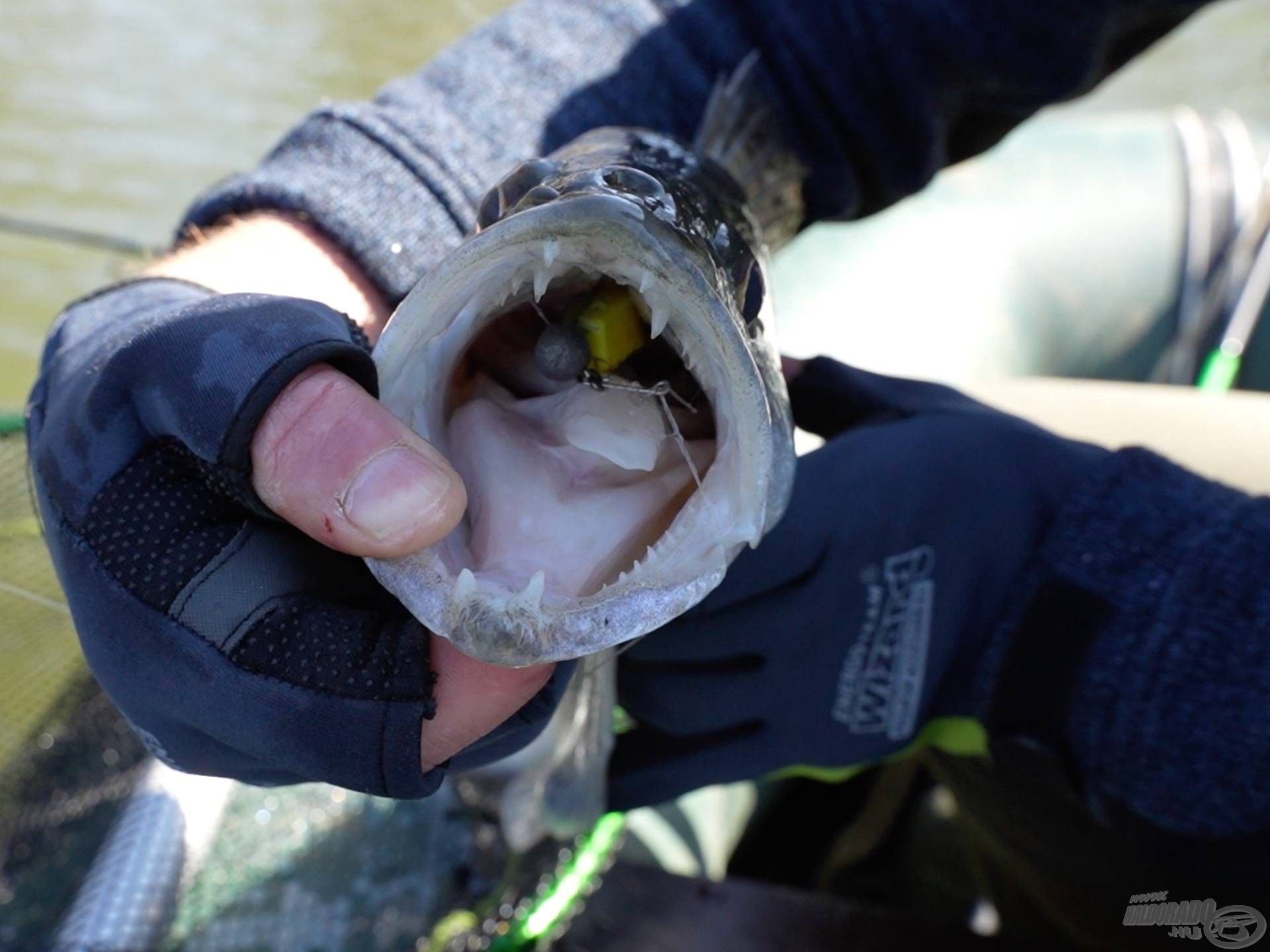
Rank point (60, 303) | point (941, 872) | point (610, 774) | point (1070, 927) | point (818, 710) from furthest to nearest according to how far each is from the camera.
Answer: point (60, 303), point (941, 872), point (1070, 927), point (610, 774), point (818, 710)

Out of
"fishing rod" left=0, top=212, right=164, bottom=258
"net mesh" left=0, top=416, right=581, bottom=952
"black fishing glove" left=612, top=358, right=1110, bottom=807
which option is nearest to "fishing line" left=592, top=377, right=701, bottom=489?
"black fishing glove" left=612, top=358, right=1110, bottom=807

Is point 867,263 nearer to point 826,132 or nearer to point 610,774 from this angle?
point 826,132

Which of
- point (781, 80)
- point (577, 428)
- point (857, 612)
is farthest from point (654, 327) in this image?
point (781, 80)

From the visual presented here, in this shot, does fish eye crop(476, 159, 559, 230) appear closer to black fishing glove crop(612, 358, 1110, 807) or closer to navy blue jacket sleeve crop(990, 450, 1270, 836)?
black fishing glove crop(612, 358, 1110, 807)

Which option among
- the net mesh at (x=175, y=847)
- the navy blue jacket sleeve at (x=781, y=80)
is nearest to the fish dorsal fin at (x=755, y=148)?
the navy blue jacket sleeve at (x=781, y=80)

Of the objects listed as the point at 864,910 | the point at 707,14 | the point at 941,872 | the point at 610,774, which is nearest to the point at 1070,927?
the point at 864,910

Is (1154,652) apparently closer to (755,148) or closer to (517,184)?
(517,184)
